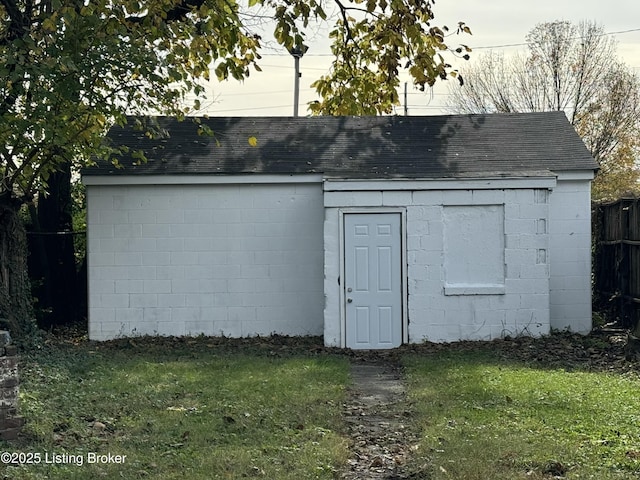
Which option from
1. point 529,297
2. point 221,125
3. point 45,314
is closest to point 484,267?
point 529,297

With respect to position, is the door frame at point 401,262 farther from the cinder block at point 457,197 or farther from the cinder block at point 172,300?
the cinder block at point 172,300

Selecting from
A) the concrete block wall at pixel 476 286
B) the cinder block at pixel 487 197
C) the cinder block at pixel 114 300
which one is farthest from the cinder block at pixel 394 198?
the cinder block at pixel 114 300

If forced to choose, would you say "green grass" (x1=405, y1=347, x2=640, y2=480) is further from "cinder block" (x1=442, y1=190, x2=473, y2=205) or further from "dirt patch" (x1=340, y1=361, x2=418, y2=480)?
"cinder block" (x1=442, y1=190, x2=473, y2=205)

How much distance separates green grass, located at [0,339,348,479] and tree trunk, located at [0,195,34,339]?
3.02 feet

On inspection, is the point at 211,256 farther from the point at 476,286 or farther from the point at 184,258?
the point at 476,286

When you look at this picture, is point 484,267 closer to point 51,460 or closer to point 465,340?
point 465,340

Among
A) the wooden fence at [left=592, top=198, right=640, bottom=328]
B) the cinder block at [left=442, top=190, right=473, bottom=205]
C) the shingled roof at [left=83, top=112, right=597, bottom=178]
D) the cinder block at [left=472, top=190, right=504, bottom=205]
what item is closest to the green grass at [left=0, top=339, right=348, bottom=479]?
the cinder block at [left=442, top=190, right=473, bottom=205]

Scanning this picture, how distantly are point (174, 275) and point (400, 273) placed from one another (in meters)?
4.00

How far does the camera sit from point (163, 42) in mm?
13203

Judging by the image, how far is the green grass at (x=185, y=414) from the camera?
23.9 ft

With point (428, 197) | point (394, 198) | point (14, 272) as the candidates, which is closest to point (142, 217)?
point (14, 272)

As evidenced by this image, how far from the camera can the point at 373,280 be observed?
48.6ft

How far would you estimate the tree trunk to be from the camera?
45.4 ft

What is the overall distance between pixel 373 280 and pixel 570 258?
3887mm
